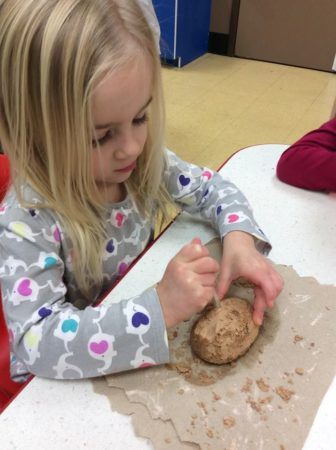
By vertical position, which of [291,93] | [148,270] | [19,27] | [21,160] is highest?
[19,27]

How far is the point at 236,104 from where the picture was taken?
8.59 ft

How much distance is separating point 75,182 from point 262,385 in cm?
36

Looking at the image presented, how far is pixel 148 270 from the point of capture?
700 millimetres

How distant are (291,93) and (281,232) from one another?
2.25 meters

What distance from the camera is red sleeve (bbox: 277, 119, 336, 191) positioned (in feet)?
2.88

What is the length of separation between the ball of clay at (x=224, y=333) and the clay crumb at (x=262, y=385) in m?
0.04

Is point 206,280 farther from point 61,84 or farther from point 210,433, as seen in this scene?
point 61,84

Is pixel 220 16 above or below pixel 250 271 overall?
below

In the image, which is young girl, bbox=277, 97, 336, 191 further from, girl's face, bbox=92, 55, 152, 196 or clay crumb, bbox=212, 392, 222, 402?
clay crumb, bbox=212, 392, 222, 402

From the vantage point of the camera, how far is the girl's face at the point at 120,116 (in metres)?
0.53

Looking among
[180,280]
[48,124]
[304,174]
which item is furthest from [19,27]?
[304,174]

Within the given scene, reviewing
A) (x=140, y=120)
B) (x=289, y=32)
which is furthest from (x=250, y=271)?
(x=289, y=32)

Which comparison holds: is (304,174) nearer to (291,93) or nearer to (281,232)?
(281,232)

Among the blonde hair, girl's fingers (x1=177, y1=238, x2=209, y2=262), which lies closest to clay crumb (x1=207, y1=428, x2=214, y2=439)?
girl's fingers (x1=177, y1=238, x2=209, y2=262)
